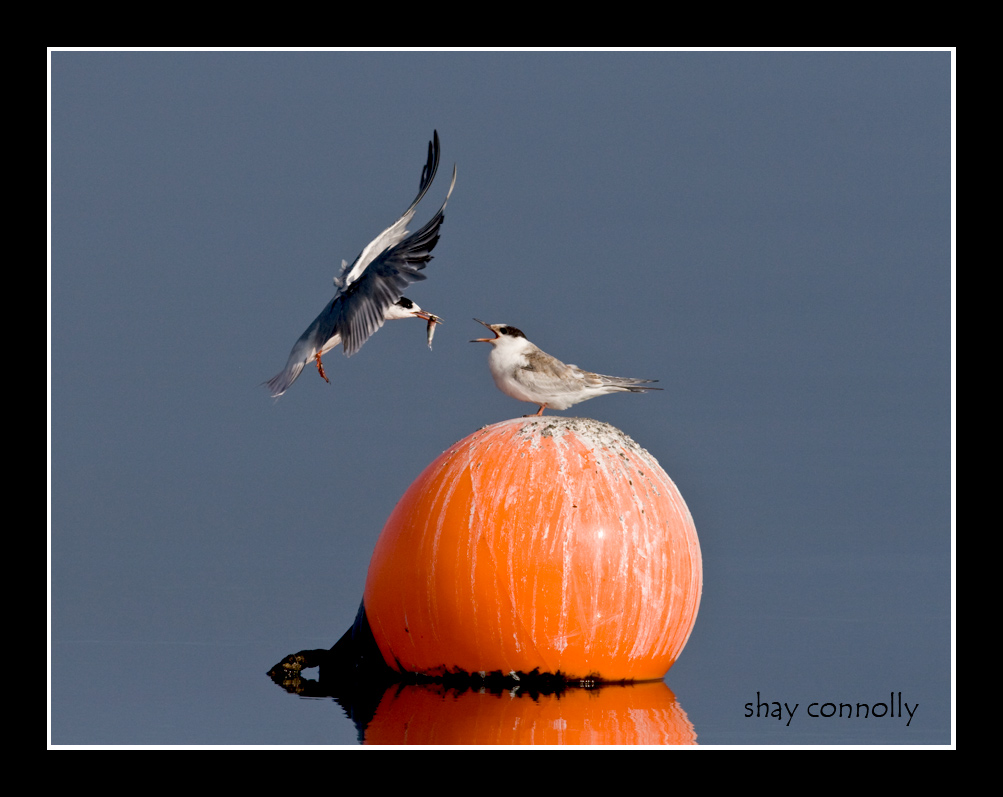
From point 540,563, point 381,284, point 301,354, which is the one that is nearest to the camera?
point 540,563

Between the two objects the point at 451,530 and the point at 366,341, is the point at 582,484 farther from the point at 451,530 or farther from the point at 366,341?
the point at 366,341

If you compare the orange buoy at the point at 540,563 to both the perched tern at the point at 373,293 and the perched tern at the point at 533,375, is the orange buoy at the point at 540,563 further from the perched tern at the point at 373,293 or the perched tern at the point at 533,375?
the perched tern at the point at 373,293

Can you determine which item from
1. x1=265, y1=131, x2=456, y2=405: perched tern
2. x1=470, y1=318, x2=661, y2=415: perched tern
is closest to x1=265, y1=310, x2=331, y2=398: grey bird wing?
x1=265, y1=131, x2=456, y2=405: perched tern

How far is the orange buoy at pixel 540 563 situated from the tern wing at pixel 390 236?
79.5 inches

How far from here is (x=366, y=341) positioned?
14758 millimetres

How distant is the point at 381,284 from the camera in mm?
14734

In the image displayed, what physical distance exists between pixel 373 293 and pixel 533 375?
187 centimetres

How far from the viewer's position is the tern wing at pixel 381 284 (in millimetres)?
14523

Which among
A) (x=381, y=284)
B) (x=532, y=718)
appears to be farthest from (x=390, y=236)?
(x=532, y=718)

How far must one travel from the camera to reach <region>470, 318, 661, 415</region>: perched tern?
1563 centimetres

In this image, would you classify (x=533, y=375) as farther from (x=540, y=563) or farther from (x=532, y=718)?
(x=532, y=718)

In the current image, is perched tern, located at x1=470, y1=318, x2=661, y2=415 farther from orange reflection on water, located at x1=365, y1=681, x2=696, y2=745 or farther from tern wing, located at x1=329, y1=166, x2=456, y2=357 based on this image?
orange reflection on water, located at x1=365, y1=681, x2=696, y2=745

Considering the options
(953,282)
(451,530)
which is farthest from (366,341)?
(953,282)

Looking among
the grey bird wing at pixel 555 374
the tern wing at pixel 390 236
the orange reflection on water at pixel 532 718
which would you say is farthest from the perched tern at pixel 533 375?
the orange reflection on water at pixel 532 718
